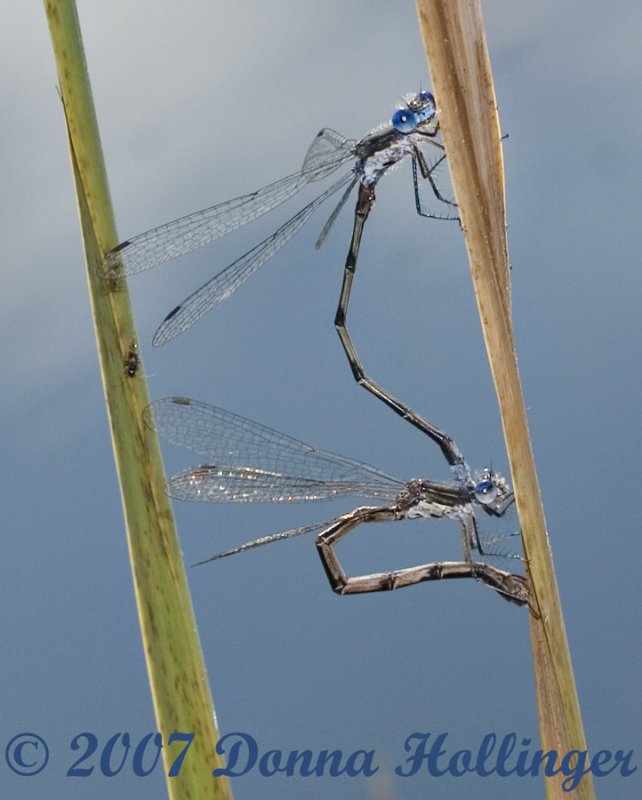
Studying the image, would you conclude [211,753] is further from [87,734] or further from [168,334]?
[168,334]

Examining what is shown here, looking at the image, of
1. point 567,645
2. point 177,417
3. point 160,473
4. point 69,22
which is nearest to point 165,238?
point 177,417

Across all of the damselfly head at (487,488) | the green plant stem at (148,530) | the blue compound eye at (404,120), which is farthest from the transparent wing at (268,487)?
the blue compound eye at (404,120)

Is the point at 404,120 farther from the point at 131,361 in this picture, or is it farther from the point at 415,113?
the point at 131,361

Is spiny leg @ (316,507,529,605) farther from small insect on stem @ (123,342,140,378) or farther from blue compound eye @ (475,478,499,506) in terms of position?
small insect on stem @ (123,342,140,378)

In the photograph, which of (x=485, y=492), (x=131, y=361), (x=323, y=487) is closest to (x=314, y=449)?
(x=323, y=487)

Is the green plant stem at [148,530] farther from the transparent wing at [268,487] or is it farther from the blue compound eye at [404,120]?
the blue compound eye at [404,120]

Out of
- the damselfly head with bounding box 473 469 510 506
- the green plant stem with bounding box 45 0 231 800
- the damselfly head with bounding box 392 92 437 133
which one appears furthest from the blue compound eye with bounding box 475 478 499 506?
the damselfly head with bounding box 392 92 437 133
